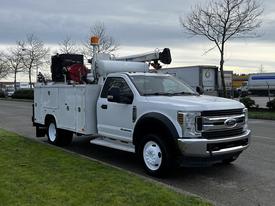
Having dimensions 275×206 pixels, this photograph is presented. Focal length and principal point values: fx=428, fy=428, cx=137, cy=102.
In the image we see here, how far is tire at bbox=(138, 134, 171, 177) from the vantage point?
285 inches

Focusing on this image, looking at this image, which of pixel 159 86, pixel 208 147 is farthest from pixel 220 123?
pixel 159 86

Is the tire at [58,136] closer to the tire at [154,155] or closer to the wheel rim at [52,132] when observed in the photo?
the wheel rim at [52,132]

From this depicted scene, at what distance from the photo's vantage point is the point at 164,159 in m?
7.24

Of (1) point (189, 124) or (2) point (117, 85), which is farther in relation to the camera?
(2) point (117, 85)

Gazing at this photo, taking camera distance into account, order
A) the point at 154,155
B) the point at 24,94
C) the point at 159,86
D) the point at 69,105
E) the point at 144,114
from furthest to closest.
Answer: the point at 24,94, the point at 69,105, the point at 159,86, the point at 144,114, the point at 154,155

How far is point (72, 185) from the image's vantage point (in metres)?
6.43

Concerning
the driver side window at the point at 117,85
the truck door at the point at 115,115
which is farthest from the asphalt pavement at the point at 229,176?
the driver side window at the point at 117,85

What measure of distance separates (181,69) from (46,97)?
2477cm

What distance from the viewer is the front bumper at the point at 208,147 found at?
6.92m

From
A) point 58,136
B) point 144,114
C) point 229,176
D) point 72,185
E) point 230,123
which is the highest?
point 144,114

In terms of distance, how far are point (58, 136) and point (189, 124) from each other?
4938 mm

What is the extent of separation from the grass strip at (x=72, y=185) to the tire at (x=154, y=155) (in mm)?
519

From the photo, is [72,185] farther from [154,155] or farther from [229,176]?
[229,176]

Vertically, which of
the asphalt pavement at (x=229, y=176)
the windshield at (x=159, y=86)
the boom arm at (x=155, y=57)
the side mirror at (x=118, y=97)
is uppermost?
the boom arm at (x=155, y=57)
